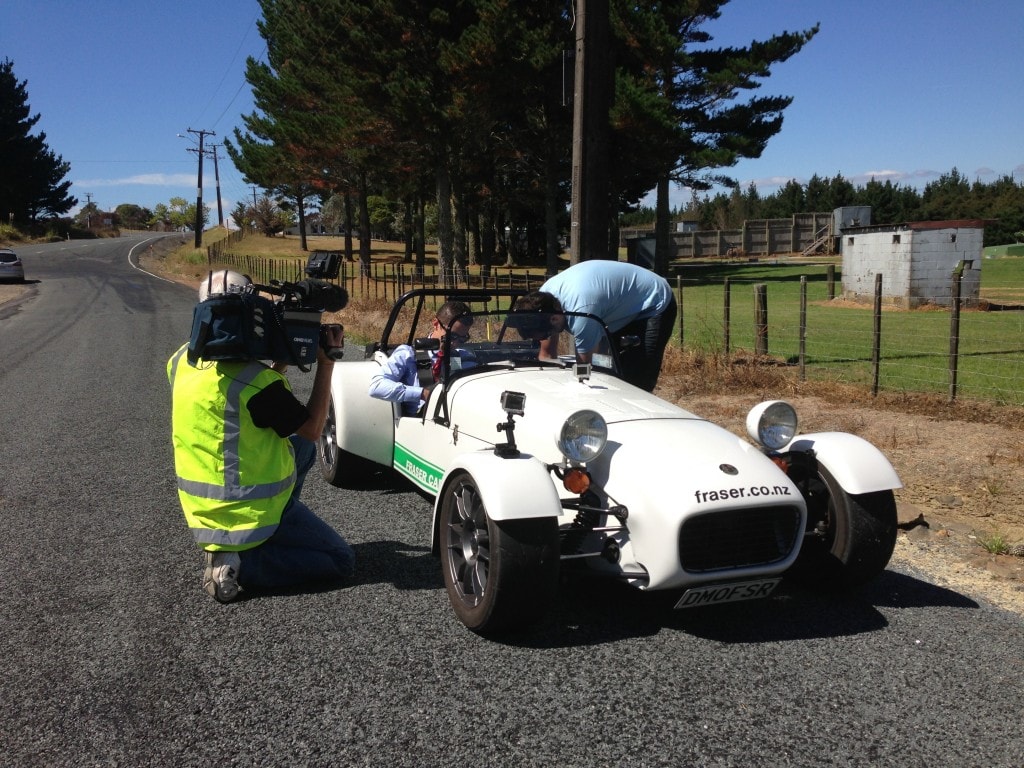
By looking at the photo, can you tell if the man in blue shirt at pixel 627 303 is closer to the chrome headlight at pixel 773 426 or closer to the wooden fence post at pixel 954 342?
the chrome headlight at pixel 773 426

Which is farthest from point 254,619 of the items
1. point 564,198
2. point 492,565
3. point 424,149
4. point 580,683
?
point 564,198

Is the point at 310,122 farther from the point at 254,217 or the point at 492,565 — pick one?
the point at 254,217

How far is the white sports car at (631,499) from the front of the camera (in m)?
3.77

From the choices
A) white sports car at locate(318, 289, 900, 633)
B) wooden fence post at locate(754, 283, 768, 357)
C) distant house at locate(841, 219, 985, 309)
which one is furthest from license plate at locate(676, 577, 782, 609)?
distant house at locate(841, 219, 985, 309)

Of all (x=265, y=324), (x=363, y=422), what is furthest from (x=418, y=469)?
(x=265, y=324)

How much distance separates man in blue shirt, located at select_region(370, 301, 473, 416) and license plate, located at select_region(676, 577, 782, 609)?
2376 millimetres

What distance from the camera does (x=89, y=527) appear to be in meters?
5.62

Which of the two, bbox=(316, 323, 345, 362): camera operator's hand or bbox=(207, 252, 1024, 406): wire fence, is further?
bbox=(207, 252, 1024, 406): wire fence

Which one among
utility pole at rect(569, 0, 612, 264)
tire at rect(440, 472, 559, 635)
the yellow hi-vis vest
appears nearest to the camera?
tire at rect(440, 472, 559, 635)

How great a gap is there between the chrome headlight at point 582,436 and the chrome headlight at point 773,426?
3.15ft

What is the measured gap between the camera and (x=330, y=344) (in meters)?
4.46

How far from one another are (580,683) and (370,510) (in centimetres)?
282

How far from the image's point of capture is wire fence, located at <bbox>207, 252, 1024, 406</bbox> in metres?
9.96

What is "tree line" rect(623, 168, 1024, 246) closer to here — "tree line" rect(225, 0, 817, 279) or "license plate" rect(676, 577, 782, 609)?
"tree line" rect(225, 0, 817, 279)
